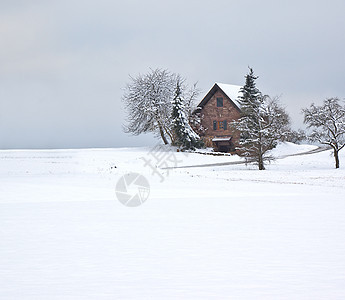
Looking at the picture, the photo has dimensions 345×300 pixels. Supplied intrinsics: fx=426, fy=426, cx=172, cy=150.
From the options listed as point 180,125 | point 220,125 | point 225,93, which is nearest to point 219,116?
point 220,125

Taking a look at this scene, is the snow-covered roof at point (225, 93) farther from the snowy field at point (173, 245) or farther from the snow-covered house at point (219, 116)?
the snowy field at point (173, 245)

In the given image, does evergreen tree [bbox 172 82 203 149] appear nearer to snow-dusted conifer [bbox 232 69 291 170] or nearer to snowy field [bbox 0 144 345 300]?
snow-dusted conifer [bbox 232 69 291 170]

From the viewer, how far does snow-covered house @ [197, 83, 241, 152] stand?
55.7 m

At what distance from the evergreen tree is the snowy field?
104ft

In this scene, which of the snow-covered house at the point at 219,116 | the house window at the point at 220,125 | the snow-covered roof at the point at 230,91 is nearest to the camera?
the snow-covered house at the point at 219,116

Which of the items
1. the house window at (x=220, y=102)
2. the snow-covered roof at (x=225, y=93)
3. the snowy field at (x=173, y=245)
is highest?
the snow-covered roof at (x=225, y=93)

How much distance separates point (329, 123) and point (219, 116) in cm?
2067

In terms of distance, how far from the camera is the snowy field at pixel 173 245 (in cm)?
629

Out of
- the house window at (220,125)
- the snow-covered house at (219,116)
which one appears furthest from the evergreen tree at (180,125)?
the house window at (220,125)

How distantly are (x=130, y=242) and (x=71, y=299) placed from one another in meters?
3.55

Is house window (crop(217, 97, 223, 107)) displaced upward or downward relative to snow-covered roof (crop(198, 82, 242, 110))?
downward

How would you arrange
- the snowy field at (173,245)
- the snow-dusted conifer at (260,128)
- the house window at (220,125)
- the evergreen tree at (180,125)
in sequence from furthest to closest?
1. the house window at (220,125)
2. the evergreen tree at (180,125)
3. the snow-dusted conifer at (260,128)
4. the snowy field at (173,245)

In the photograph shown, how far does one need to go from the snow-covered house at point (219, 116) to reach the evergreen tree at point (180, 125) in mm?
5315

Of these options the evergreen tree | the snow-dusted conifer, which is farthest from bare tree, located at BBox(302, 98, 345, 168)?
the evergreen tree
